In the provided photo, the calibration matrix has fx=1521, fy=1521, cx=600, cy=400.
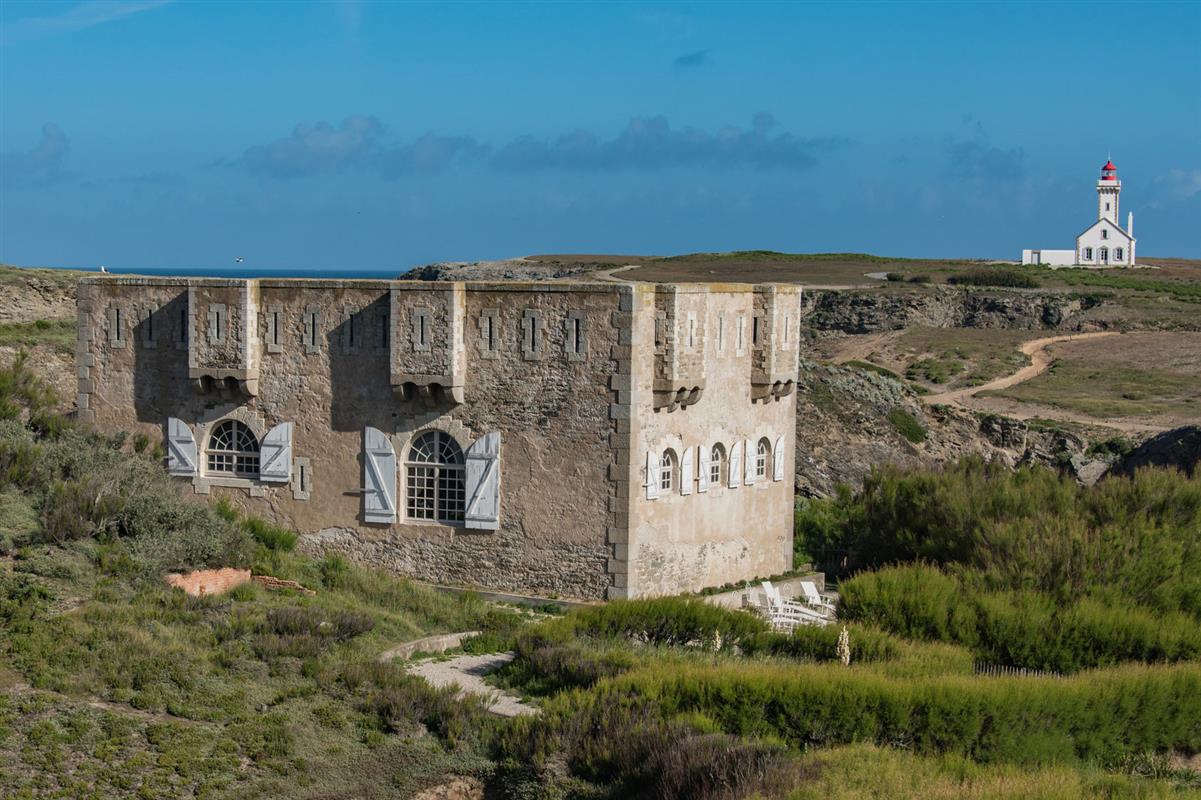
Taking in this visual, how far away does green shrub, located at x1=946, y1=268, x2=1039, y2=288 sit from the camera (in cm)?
8306

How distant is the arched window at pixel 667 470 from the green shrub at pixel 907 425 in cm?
2185

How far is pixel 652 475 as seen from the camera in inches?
924

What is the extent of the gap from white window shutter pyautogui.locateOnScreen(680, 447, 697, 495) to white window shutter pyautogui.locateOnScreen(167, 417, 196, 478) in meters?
8.38

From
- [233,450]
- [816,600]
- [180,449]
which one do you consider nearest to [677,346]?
[816,600]

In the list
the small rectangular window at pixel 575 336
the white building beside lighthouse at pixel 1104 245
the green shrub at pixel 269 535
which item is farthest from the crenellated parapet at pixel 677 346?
the white building beside lighthouse at pixel 1104 245

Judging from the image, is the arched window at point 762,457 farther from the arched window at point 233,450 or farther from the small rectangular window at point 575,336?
the arched window at point 233,450

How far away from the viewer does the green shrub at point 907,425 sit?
4509cm

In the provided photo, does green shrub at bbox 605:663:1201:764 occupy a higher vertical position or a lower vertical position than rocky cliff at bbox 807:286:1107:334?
lower

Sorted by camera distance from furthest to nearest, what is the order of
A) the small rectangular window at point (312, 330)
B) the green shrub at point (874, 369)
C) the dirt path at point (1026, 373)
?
the dirt path at point (1026, 373) → the green shrub at point (874, 369) → the small rectangular window at point (312, 330)

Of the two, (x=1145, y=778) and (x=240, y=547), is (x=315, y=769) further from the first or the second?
(x=1145, y=778)

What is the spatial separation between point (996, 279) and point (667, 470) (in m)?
65.2

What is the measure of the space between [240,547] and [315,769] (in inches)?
276

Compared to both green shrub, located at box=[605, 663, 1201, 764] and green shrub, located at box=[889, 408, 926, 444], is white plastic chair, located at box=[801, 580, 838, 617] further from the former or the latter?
green shrub, located at box=[889, 408, 926, 444]

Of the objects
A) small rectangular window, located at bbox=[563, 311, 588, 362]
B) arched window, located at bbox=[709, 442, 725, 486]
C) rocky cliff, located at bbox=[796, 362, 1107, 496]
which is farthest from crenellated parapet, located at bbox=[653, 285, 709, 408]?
rocky cliff, located at bbox=[796, 362, 1107, 496]
